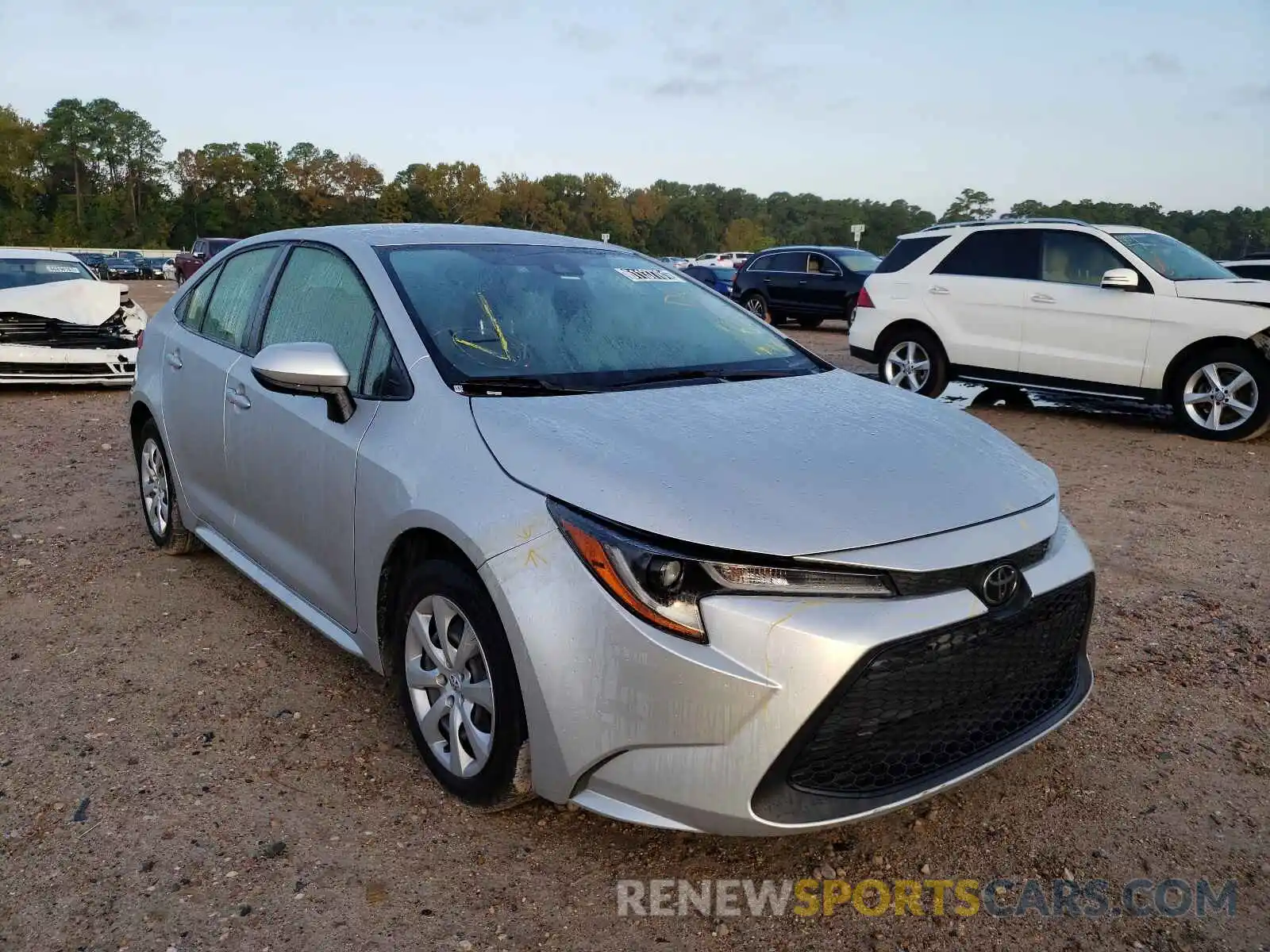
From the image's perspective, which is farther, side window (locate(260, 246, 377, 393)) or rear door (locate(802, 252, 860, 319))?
rear door (locate(802, 252, 860, 319))

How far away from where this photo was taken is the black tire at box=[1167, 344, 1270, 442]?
7.84 meters

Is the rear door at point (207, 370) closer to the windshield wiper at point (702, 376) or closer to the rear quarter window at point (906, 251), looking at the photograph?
the windshield wiper at point (702, 376)

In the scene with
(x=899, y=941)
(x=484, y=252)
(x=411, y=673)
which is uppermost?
(x=484, y=252)

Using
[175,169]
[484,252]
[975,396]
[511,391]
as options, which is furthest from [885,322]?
[175,169]

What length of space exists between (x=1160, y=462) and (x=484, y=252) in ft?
18.9

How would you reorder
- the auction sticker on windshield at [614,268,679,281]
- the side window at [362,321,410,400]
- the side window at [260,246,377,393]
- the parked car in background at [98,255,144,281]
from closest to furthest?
the side window at [362,321,410,400], the side window at [260,246,377,393], the auction sticker on windshield at [614,268,679,281], the parked car in background at [98,255,144,281]

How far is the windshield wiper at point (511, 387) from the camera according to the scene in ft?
9.34

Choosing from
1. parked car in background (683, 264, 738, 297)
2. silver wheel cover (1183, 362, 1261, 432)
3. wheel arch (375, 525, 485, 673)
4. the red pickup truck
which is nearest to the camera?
wheel arch (375, 525, 485, 673)

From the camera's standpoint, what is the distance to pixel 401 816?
276 centimetres

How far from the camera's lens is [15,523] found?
18.0ft

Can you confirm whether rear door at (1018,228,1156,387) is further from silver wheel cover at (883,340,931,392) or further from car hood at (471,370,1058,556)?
car hood at (471,370,1058,556)

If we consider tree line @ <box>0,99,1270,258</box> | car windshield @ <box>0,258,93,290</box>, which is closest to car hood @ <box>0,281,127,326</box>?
car windshield @ <box>0,258,93,290</box>

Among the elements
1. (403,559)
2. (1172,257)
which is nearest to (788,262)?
(1172,257)

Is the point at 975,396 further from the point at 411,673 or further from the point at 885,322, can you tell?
the point at 411,673
